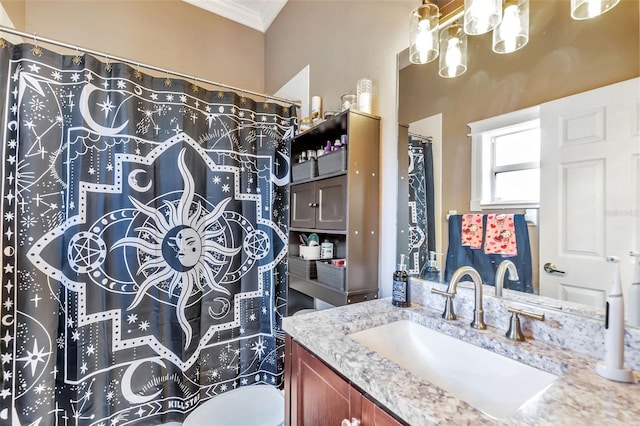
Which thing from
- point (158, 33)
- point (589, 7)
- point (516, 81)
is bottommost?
point (516, 81)

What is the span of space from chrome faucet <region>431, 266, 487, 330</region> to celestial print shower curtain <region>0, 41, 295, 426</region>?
103 cm

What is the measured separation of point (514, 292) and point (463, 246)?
21 centimetres

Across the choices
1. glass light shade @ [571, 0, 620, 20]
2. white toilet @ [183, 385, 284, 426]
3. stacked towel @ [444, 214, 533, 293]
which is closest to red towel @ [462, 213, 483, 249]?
stacked towel @ [444, 214, 533, 293]

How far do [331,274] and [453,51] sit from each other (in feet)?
3.31

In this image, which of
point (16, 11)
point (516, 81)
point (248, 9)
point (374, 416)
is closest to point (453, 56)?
point (516, 81)

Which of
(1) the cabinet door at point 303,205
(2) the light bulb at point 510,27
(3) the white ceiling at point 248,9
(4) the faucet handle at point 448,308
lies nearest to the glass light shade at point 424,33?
(2) the light bulb at point 510,27

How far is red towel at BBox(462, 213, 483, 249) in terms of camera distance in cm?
98

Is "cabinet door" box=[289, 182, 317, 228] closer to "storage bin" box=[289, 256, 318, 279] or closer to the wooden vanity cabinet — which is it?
"storage bin" box=[289, 256, 318, 279]

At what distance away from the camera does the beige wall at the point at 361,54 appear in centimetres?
123

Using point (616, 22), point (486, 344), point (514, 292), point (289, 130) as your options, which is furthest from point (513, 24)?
point (289, 130)

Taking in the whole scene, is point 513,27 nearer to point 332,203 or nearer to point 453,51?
point 453,51

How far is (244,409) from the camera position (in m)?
1.52

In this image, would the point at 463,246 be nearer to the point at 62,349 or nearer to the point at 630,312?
the point at 630,312

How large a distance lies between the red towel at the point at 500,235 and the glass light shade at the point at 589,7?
1.85 feet
